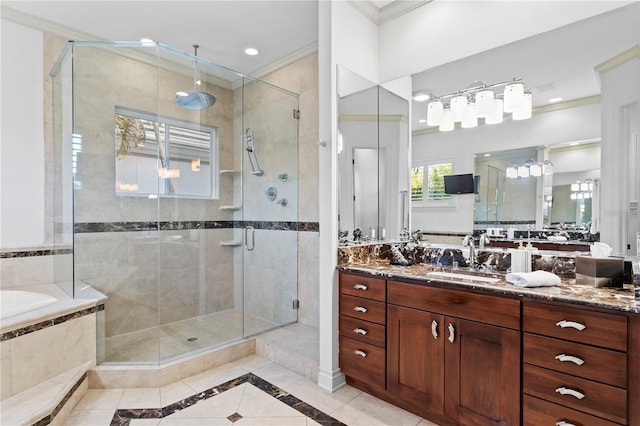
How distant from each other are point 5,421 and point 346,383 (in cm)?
195

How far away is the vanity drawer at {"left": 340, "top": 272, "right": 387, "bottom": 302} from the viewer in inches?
82.4

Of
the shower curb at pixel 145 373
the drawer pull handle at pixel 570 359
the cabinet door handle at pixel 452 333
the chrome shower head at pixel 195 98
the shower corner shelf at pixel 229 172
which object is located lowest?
the shower curb at pixel 145 373

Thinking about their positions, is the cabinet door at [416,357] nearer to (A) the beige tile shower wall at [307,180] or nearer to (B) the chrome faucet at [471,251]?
(B) the chrome faucet at [471,251]

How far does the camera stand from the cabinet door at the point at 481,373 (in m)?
1.56

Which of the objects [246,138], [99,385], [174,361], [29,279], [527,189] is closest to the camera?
[527,189]

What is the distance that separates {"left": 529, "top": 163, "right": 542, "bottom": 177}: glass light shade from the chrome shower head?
2990 millimetres

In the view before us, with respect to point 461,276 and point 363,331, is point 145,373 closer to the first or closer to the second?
point 363,331

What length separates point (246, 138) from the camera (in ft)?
11.8

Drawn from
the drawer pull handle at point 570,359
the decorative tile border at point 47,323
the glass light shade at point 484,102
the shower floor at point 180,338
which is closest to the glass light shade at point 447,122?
the glass light shade at point 484,102

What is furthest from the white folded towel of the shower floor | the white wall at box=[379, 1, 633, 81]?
the shower floor

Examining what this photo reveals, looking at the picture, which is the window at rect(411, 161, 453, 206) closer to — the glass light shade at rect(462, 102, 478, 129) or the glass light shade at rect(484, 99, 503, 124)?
the glass light shade at rect(462, 102, 478, 129)

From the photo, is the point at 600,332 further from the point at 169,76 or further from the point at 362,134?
the point at 169,76

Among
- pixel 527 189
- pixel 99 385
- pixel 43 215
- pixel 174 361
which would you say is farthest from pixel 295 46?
pixel 99 385

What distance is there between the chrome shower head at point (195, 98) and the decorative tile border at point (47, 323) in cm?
204
